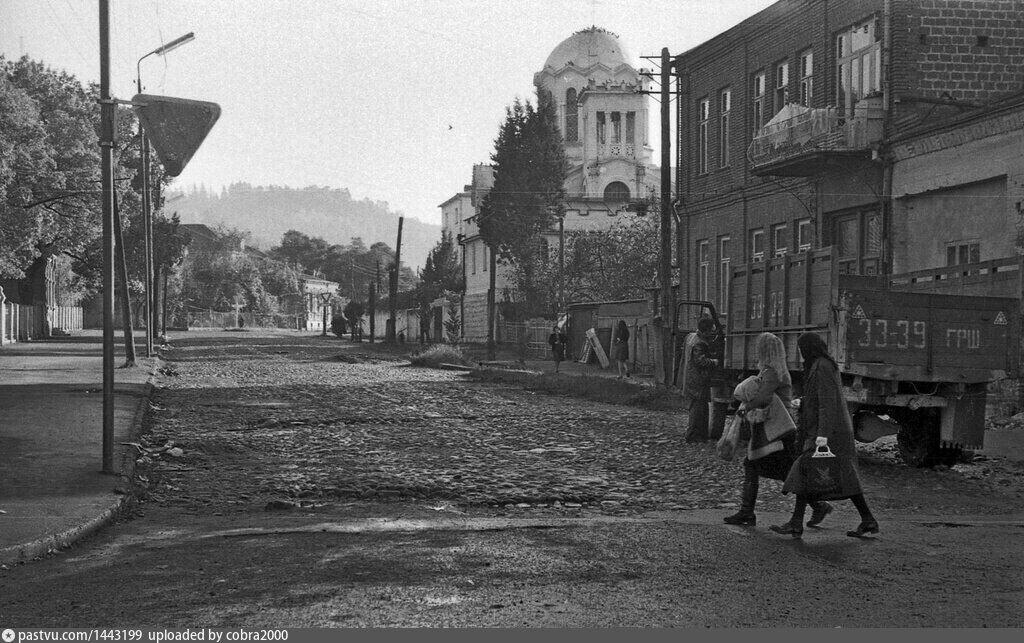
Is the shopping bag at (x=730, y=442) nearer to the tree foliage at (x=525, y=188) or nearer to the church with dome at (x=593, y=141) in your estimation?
the tree foliage at (x=525, y=188)

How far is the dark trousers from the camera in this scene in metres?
14.8

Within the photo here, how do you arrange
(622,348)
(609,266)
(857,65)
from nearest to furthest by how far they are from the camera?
(857,65) < (622,348) < (609,266)

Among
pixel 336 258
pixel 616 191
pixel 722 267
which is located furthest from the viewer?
pixel 336 258

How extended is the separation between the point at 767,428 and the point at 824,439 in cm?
53

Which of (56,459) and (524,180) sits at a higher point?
(524,180)

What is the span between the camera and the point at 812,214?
2548 centimetres

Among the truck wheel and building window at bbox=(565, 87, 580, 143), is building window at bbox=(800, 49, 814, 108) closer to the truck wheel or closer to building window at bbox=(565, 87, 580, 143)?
the truck wheel

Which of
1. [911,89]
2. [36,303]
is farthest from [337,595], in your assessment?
[36,303]

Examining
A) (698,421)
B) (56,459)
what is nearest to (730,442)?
(698,421)

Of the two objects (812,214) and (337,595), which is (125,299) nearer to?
(812,214)

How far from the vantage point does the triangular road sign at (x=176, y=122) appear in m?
9.73

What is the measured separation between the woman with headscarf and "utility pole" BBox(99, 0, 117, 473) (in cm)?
600

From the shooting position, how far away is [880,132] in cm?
2289

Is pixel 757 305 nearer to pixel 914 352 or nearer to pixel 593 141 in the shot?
pixel 914 352
